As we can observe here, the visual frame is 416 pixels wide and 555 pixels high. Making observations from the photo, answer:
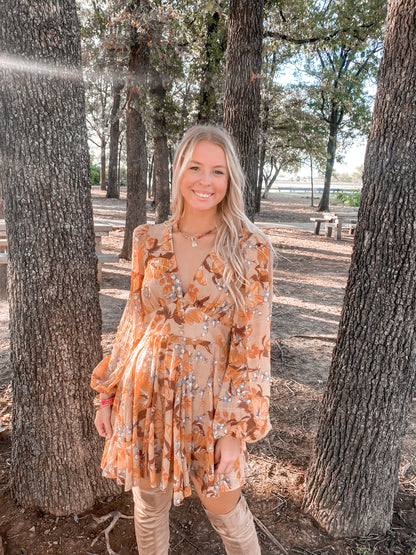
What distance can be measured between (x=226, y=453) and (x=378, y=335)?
3.69 feet

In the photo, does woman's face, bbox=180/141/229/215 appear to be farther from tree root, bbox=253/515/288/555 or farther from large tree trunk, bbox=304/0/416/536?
tree root, bbox=253/515/288/555

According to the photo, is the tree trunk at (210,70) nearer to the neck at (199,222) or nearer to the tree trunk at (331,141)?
the neck at (199,222)

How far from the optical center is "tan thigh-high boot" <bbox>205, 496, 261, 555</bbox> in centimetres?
181

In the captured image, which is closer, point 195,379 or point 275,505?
point 195,379

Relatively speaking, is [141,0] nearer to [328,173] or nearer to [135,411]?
[135,411]

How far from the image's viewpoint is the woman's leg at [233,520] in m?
1.78

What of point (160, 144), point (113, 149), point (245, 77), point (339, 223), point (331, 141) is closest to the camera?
point (245, 77)

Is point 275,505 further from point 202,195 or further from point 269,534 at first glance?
point 202,195

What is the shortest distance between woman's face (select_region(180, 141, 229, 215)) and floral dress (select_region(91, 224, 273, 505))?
0.21m

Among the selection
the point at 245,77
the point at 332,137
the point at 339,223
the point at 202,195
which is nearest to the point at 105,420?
the point at 202,195

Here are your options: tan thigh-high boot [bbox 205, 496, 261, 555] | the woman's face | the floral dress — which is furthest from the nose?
tan thigh-high boot [bbox 205, 496, 261, 555]

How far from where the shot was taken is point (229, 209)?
1.83m

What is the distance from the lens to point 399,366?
2289 mm

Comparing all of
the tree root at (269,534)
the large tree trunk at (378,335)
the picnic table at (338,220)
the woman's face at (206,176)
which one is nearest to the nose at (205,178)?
the woman's face at (206,176)
